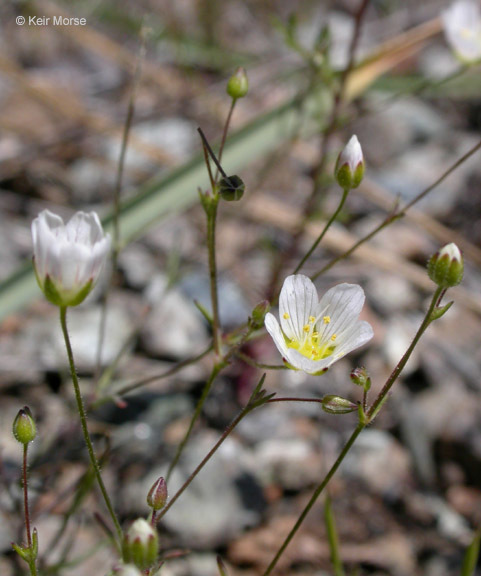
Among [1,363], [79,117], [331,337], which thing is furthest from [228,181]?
[79,117]

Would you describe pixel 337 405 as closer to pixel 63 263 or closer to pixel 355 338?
pixel 355 338

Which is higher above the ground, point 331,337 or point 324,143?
point 324,143

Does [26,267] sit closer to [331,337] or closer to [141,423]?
[141,423]

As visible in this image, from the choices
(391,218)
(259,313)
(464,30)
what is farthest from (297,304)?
(464,30)

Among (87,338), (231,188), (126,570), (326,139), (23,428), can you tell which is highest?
(326,139)

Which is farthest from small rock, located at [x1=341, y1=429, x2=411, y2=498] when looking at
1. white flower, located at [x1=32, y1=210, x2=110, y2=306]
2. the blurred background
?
white flower, located at [x1=32, y1=210, x2=110, y2=306]

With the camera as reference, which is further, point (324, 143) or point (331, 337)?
point (324, 143)

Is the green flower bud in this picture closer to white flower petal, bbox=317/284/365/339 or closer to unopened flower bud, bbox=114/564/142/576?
white flower petal, bbox=317/284/365/339
